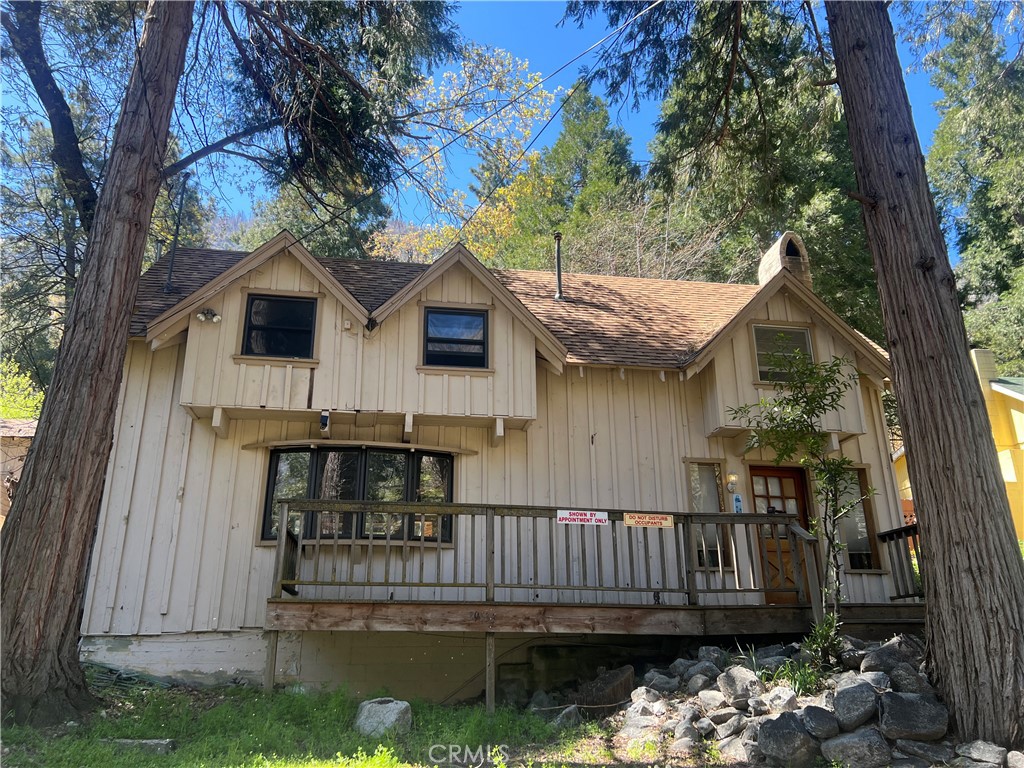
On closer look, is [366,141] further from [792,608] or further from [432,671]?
[792,608]

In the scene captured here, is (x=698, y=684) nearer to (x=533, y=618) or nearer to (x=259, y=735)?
(x=533, y=618)

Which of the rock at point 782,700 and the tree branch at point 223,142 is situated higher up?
the tree branch at point 223,142

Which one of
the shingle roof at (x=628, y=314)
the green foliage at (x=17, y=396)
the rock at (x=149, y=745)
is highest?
the green foliage at (x=17, y=396)

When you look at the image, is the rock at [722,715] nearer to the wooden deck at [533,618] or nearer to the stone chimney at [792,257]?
the wooden deck at [533,618]

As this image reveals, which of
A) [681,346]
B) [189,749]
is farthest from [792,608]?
[189,749]

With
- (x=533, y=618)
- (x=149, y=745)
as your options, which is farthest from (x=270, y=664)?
(x=533, y=618)

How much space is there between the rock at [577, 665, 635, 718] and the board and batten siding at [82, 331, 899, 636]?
1926 millimetres

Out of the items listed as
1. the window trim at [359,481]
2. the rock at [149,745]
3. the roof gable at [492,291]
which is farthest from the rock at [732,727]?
the roof gable at [492,291]

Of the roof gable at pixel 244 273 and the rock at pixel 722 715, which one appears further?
the roof gable at pixel 244 273

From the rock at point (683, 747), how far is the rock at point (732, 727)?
22 cm

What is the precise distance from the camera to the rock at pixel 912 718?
545cm

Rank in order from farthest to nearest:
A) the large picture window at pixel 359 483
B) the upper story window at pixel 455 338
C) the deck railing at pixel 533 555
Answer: the upper story window at pixel 455 338, the large picture window at pixel 359 483, the deck railing at pixel 533 555

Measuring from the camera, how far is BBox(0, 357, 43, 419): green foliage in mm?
24078

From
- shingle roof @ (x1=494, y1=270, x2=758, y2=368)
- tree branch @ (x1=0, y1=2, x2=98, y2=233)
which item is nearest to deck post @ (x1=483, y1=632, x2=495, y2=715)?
shingle roof @ (x1=494, y1=270, x2=758, y2=368)
